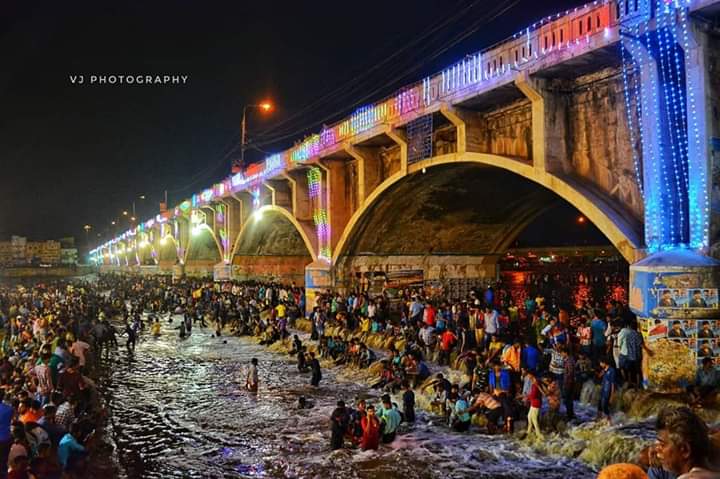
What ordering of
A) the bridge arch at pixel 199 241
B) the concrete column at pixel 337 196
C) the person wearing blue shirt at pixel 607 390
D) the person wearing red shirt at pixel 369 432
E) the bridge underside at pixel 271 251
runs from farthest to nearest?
the bridge arch at pixel 199 241
the bridge underside at pixel 271 251
the concrete column at pixel 337 196
the person wearing red shirt at pixel 369 432
the person wearing blue shirt at pixel 607 390

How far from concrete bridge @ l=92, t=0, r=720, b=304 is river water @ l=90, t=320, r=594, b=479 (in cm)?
530

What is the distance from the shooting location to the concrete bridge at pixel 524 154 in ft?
35.5

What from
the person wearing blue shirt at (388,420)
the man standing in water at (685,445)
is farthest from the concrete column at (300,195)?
the man standing in water at (685,445)

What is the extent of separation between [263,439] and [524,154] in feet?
34.6

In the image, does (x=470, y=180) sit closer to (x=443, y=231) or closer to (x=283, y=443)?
(x=443, y=231)

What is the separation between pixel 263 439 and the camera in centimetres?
1206

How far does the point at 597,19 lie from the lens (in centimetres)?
1243

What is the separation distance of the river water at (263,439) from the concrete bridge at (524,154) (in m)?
5.30

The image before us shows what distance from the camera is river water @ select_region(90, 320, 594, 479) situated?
10.2m

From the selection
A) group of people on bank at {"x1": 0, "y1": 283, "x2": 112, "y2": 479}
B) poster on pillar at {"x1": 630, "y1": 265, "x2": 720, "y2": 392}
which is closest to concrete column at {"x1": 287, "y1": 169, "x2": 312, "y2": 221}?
group of people on bank at {"x1": 0, "y1": 283, "x2": 112, "y2": 479}

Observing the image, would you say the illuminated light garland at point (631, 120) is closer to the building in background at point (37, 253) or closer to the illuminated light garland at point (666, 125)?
the illuminated light garland at point (666, 125)

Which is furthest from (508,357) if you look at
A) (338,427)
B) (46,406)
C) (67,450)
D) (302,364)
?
(46,406)

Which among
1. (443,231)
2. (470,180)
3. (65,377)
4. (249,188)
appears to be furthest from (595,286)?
(65,377)

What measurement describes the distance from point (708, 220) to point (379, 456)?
24.6 ft
